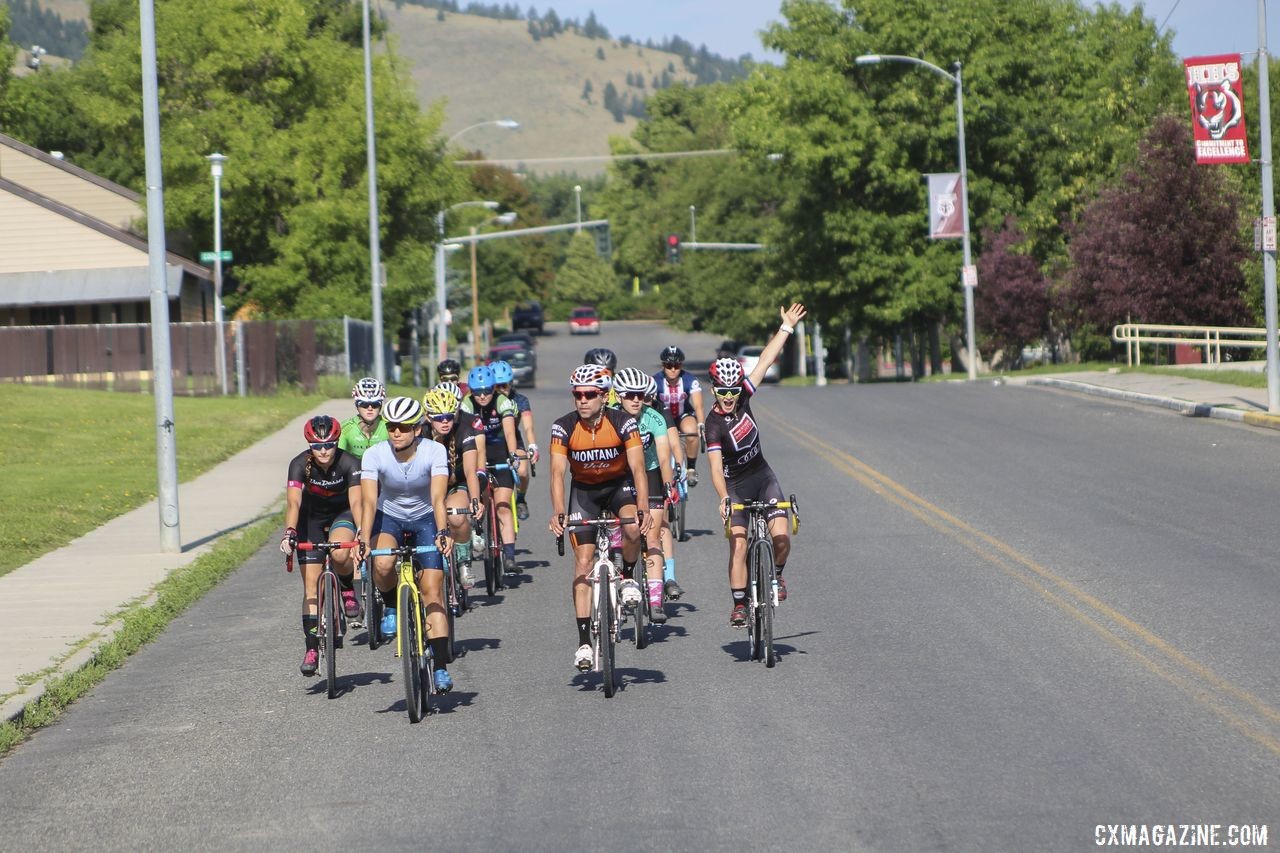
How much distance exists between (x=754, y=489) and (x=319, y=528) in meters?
2.83

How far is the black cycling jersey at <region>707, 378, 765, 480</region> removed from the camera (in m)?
11.0

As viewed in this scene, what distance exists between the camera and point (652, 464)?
12.9 metres

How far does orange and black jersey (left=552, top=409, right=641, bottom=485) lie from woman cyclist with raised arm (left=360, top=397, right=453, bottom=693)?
0.82 metres

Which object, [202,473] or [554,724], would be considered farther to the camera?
[202,473]

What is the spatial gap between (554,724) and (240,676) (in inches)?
115

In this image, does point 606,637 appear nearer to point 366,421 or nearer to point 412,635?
point 412,635

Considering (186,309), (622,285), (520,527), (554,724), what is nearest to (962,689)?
(554,724)

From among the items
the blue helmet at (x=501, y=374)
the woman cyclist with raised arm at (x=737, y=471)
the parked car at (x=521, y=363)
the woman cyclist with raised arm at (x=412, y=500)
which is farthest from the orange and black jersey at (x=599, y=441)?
the parked car at (x=521, y=363)

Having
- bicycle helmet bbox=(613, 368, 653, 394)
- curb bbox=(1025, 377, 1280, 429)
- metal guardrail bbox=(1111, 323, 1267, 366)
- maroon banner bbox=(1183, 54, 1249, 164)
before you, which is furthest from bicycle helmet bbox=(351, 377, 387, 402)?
metal guardrail bbox=(1111, 323, 1267, 366)

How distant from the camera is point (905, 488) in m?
20.6

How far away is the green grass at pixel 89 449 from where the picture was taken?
19500 mm

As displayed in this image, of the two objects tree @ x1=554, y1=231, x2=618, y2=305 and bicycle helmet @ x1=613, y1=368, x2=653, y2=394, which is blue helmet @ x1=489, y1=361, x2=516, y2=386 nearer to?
bicycle helmet @ x1=613, y1=368, x2=653, y2=394

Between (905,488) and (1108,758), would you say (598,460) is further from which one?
(905,488)

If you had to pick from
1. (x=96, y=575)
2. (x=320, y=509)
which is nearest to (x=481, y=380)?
(x=320, y=509)
